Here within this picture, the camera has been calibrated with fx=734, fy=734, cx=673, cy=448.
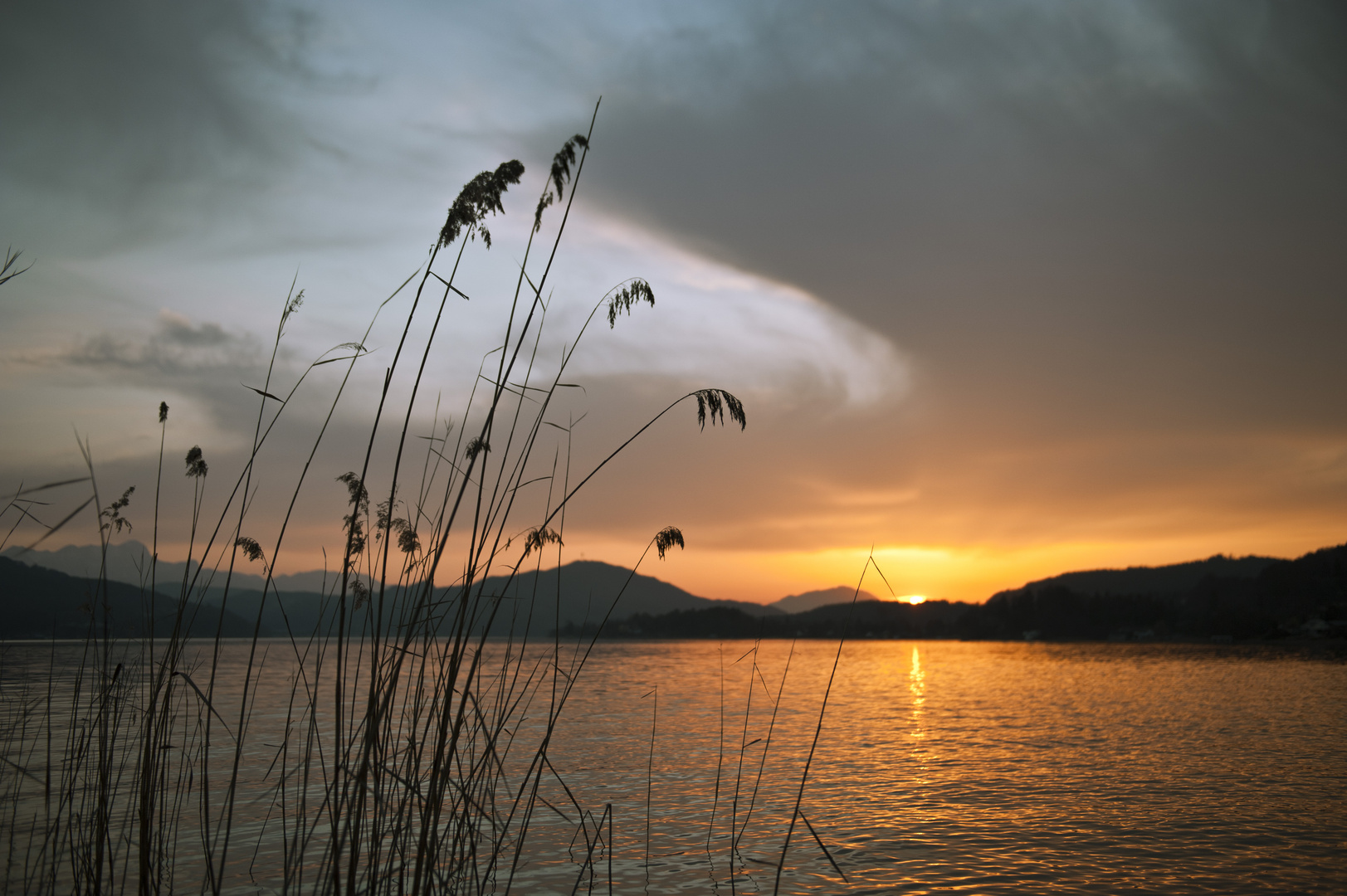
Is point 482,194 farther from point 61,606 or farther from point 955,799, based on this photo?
point 955,799


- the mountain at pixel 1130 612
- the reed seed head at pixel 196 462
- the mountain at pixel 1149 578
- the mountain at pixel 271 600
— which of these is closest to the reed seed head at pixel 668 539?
the mountain at pixel 271 600

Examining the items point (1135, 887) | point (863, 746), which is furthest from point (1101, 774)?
point (1135, 887)

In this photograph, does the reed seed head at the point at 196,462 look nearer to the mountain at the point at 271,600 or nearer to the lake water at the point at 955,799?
Result: the mountain at the point at 271,600

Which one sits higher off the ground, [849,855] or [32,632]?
[32,632]

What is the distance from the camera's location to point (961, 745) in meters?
13.8

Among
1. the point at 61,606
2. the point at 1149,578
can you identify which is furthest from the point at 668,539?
the point at 1149,578

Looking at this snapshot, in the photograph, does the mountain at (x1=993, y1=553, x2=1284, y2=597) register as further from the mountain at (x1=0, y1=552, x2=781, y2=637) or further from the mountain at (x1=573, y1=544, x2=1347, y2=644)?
the mountain at (x1=0, y1=552, x2=781, y2=637)

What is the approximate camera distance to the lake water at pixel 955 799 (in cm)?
612

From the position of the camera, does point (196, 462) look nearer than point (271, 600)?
Yes

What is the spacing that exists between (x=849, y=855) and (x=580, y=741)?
833cm

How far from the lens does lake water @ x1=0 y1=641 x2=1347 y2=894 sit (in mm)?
6125

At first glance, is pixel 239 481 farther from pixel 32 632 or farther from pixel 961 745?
pixel 961 745

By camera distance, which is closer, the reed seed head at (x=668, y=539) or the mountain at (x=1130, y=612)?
the reed seed head at (x=668, y=539)

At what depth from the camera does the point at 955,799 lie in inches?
361
